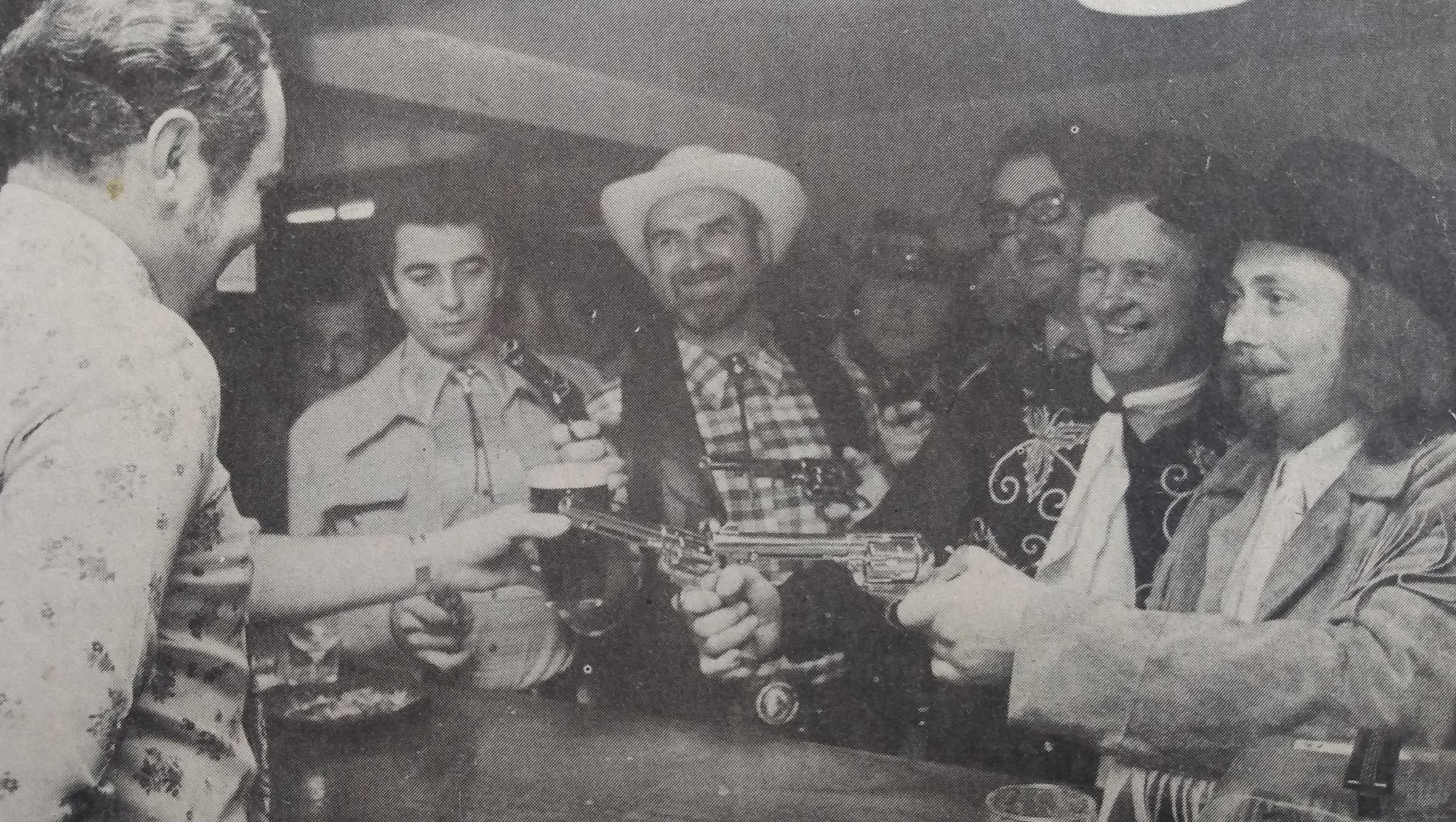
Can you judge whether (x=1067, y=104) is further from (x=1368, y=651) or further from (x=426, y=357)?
(x=426, y=357)

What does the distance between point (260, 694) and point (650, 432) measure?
1.22 m

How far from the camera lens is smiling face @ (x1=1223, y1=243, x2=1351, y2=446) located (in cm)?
288

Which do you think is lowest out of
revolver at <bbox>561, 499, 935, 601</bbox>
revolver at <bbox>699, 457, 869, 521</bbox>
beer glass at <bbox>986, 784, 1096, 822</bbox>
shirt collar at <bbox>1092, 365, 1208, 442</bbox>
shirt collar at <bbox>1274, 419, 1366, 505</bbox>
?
beer glass at <bbox>986, 784, 1096, 822</bbox>

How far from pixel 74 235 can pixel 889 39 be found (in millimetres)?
2026

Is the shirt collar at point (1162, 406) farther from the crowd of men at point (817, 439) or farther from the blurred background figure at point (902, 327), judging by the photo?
the blurred background figure at point (902, 327)

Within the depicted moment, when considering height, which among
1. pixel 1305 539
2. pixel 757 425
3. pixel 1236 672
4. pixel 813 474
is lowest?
pixel 1236 672

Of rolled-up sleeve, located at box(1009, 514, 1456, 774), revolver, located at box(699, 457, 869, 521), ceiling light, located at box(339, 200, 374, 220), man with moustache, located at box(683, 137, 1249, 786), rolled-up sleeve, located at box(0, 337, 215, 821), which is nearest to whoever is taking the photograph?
rolled-up sleeve, located at box(0, 337, 215, 821)

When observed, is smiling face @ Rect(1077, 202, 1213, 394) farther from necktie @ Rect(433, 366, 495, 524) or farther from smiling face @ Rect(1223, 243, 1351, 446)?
necktie @ Rect(433, 366, 495, 524)

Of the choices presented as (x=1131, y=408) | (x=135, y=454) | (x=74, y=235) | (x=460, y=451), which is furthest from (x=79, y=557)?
(x=1131, y=408)

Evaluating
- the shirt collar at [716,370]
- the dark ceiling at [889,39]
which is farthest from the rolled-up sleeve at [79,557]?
the shirt collar at [716,370]

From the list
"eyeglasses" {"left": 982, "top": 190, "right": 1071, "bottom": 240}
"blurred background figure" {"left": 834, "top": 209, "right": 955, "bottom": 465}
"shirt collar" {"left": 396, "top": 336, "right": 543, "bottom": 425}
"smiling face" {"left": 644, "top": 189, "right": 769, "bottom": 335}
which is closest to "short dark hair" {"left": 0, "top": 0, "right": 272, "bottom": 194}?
"shirt collar" {"left": 396, "top": 336, "right": 543, "bottom": 425}

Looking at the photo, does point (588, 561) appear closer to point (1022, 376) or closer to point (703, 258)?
point (703, 258)

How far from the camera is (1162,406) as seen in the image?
115 inches

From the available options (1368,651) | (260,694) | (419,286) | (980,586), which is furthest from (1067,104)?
(260,694)
